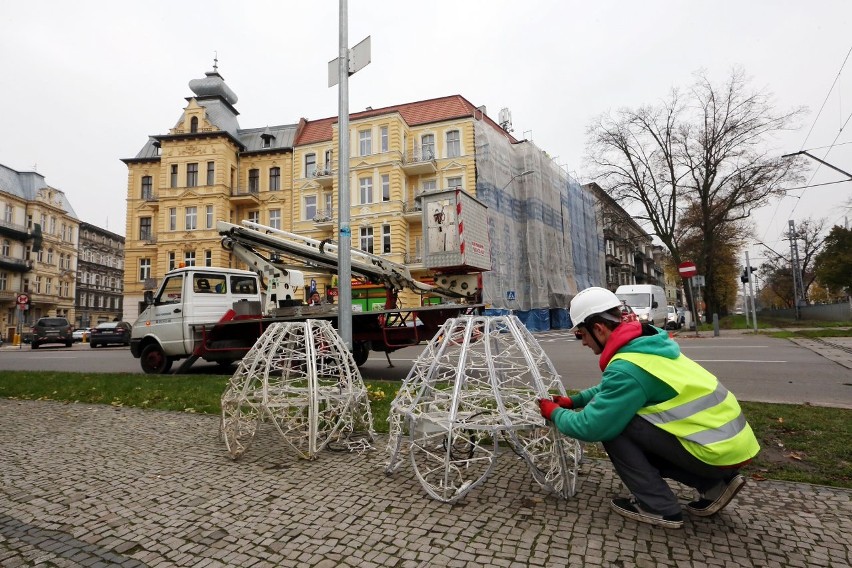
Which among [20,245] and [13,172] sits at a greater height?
[13,172]

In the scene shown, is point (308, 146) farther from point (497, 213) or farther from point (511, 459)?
point (511, 459)

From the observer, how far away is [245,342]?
9.74m

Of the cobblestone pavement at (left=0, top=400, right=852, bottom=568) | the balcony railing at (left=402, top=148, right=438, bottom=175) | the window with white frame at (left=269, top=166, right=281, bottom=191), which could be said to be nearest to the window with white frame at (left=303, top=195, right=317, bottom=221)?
the window with white frame at (left=269, top=166, right=281, bottom=191)

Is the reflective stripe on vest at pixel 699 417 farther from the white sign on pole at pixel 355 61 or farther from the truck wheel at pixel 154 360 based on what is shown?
the truck wheel at pixel 154 360

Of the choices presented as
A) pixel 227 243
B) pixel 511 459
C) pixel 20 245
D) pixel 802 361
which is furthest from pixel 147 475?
pixel 20 245

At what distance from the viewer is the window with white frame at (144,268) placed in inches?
1371

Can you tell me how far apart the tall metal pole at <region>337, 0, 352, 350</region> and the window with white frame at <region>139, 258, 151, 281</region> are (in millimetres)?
34288

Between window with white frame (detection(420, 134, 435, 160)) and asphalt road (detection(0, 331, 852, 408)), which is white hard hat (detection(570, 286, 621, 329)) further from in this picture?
window with white frame (detection(420, 134, 435, 160))

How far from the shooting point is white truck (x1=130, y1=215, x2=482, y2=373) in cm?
883

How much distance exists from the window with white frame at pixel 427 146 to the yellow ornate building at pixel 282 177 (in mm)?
69

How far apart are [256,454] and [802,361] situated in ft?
34.8

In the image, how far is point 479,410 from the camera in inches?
125

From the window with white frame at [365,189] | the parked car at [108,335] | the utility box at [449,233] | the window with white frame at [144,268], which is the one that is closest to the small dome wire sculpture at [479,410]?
the utility box at [449,233]

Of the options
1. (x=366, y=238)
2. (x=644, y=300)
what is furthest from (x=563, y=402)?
(x=366, y=238)
